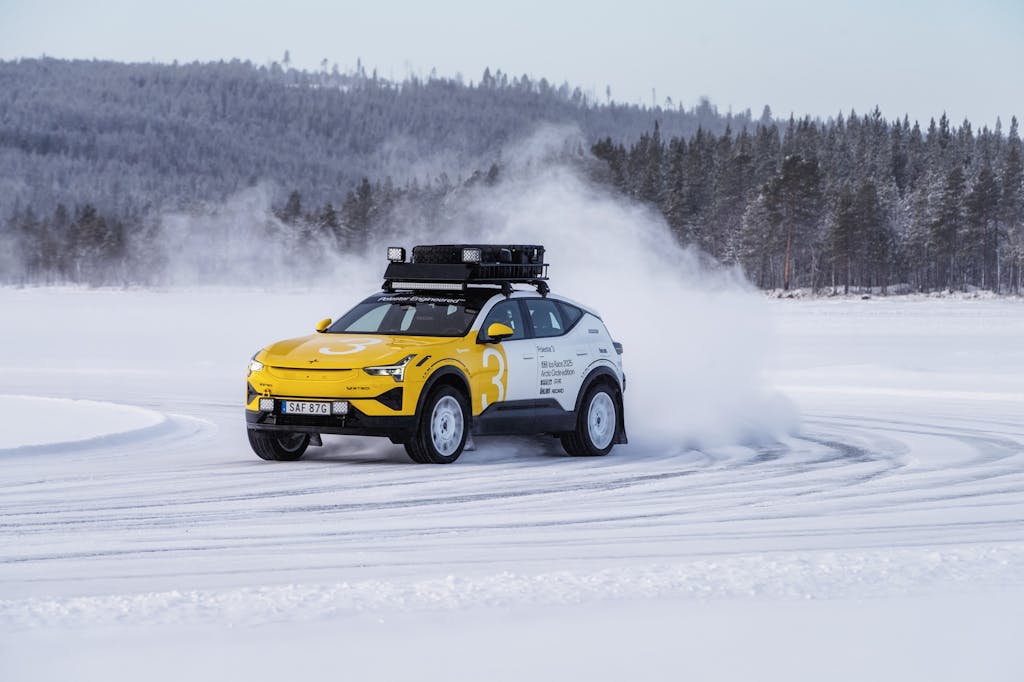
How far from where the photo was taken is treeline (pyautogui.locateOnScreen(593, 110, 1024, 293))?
12950cm

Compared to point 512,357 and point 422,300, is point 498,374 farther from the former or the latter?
point 422,300

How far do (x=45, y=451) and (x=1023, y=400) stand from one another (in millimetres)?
15424

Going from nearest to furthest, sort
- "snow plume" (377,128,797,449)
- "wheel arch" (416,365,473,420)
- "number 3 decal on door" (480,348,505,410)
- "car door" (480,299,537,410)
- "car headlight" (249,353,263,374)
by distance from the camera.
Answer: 1. "wheel arch" (416,365,473,420)
2. "car headlight" (249,353,263,374)
3. "number 3 decal on door" (480,348,505,410)
4. "car door" (480,299,537,410)
5. "snow plume" (377,128,797,449)

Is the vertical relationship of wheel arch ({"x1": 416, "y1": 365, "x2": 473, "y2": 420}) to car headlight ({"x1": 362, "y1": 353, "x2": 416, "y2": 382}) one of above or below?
below

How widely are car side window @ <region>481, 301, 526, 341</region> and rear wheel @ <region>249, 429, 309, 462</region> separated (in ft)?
6.80

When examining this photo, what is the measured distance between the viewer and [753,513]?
10156 mm

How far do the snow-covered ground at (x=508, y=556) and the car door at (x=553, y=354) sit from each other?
697 mm

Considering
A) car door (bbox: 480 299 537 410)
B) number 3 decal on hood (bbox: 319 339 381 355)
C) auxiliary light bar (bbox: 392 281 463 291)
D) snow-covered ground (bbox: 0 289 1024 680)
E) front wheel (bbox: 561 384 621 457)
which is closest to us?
snow-covered ground (bbox: 0 289 1024 680)

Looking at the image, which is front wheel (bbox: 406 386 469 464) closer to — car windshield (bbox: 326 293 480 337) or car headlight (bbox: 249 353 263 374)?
car windshield (bbox: 326 293 480 337)

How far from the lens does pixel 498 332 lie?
13.3 metres

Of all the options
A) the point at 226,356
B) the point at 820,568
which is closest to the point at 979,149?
the point at 226,356

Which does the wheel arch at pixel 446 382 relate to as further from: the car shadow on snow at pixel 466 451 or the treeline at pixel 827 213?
the treeline at pixel 827 213

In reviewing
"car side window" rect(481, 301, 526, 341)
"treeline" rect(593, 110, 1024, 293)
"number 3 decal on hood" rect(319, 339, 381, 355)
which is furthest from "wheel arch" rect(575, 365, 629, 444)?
"treeline" rect(593, 110, 1024, 293)

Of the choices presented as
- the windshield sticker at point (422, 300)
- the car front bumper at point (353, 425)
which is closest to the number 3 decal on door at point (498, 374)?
the windshield sticker at point (422, 300)
